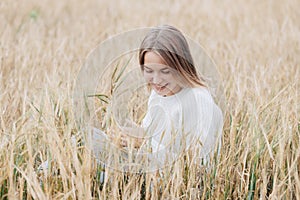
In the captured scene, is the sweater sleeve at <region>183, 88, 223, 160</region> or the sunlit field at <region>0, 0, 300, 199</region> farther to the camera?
the sweater sleeve at <region>183, 88, 223, 160</region>

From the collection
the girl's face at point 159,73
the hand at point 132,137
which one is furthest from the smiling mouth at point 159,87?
the hand at point 132,137

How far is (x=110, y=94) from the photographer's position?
1.77m

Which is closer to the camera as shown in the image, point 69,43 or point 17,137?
point 17,137

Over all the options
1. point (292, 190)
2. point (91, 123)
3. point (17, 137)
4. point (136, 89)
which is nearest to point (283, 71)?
point (136, 89)

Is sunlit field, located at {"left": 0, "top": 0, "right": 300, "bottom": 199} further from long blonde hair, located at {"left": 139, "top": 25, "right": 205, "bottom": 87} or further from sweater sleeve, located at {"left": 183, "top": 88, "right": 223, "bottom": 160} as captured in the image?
long blonde hair, located at {"left": 139, "top": 25, "right": 205, "bottom": 87}

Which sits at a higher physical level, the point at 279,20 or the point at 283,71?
the point at 279,20

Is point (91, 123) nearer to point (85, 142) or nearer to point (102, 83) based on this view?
point (85, 142)

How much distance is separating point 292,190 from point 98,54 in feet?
5.13

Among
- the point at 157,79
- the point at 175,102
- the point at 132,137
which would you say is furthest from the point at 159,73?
the point at 132,137

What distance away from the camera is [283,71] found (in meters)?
2.60

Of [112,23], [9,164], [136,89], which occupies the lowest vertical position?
[9,164]

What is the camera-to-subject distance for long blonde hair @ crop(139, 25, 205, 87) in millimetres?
1655

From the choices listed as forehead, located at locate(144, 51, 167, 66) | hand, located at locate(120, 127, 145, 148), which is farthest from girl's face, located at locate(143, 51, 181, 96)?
hand, located at locate(120, 127, 145, 148)

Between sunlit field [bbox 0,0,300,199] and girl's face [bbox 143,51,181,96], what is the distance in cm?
18
